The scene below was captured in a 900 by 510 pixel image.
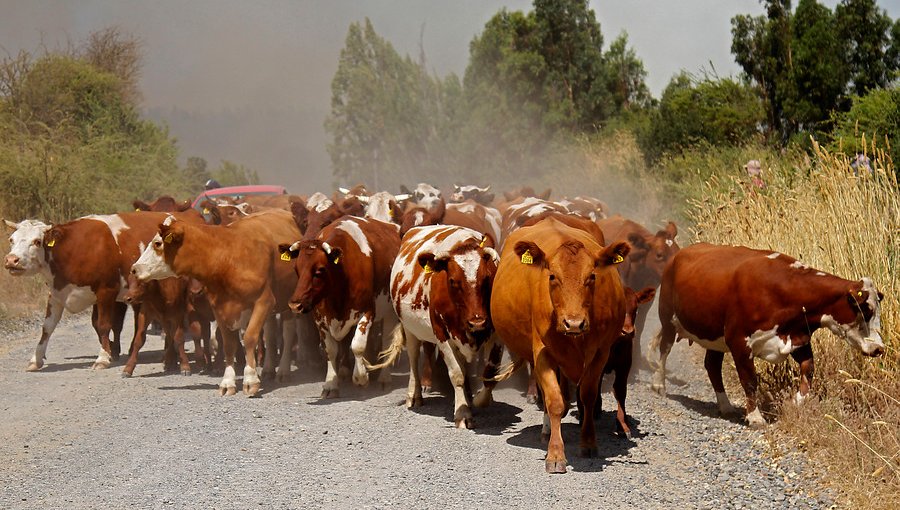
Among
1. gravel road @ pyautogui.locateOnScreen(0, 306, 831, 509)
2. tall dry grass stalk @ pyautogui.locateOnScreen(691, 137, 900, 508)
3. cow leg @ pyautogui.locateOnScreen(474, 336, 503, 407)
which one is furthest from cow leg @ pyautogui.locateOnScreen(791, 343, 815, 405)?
cow leg @ pyautogui.locateOnScreen(474, 336, 503, 407)

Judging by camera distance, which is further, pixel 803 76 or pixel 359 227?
pixel 803 76

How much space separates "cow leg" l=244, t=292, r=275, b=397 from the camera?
38.8 feet

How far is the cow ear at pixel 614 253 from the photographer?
8.36 metres

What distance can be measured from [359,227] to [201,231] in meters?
1.78

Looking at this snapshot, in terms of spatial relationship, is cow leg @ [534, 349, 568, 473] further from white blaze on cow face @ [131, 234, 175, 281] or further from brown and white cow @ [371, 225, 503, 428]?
white blaze on cow face @ [131, 234, 175, 281]

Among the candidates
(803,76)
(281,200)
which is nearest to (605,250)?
(281,200)

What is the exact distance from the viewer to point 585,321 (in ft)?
25.7

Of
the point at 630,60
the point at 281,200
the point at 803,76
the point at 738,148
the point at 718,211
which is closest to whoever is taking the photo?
the point at 718,211

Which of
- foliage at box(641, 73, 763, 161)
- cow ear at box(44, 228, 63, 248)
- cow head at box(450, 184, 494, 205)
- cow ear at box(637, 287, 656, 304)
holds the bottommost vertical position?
cow ear at box(637, 287, 656, 304)

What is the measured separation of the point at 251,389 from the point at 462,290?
3135 millimetres

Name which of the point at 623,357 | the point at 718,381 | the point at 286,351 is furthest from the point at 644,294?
the point at 286,351

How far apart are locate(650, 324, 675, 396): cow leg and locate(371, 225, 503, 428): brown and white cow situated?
1.94 m

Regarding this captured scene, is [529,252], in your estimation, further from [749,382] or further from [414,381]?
[414,381]

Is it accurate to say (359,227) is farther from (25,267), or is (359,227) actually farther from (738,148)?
(738,148)
